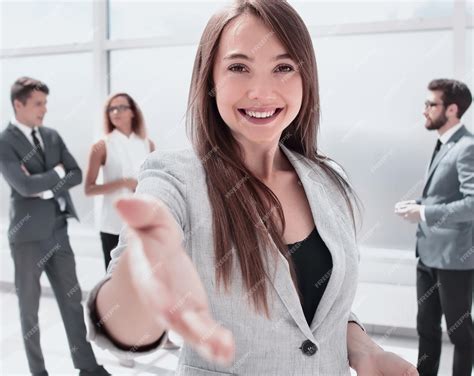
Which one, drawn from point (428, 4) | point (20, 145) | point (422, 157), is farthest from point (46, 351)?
point (428, 4)

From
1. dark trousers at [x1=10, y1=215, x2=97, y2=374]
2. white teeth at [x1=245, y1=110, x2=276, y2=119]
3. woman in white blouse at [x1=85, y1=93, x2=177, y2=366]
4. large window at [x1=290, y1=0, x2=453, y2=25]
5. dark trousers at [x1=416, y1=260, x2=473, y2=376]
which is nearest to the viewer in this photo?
white teeth at [x1=245, y1=110, x2=276, y2=119]

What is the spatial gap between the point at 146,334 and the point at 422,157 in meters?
3.52

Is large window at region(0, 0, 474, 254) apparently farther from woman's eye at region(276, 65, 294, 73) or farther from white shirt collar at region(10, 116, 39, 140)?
woman's eye at region(276, 65, 294, 73)

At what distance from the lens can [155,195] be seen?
2.87 feet

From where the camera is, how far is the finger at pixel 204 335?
1.52 feet

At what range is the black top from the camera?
999mm

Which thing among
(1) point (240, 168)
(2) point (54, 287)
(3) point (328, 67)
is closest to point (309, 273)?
(1) point (240, 168)

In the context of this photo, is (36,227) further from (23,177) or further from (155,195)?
(155,195)

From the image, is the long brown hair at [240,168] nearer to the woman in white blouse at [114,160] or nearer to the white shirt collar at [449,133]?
the white shirt collar at [449,133]

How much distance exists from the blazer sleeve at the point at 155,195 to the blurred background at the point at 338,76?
3.08 metres

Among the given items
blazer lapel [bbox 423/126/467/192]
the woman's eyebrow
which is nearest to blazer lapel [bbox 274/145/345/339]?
the woman's eyebrow

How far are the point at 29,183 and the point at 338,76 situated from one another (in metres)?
2.39

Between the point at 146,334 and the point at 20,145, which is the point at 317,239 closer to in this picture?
the point at 146,334

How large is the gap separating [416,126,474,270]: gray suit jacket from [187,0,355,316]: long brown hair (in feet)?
5.40
